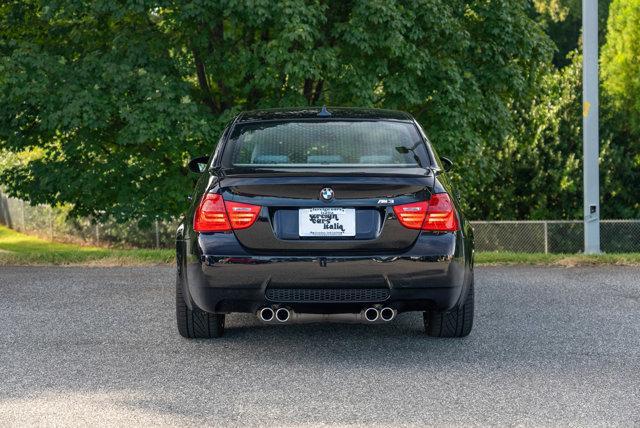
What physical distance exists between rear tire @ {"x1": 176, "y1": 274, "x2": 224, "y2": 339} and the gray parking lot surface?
8 cm

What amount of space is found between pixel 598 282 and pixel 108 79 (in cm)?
686

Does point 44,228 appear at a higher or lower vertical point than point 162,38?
lower

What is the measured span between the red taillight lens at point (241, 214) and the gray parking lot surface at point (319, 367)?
0.87 m

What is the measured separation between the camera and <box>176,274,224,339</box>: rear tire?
25.1ft

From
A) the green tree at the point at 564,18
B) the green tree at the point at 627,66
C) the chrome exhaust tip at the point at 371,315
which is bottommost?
the chrome exhaust tip at the point at 371,315

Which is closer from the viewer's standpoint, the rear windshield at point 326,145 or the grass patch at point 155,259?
the rear windshield at point 326,145

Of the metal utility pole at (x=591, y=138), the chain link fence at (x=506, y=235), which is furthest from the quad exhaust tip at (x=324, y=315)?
the chain link fence at (x=506, y=235)

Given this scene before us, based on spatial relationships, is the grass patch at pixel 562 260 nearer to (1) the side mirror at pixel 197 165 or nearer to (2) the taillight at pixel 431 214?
(1) the side mirror at pixel 197 165

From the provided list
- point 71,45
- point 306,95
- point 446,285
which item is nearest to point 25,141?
point 71,45

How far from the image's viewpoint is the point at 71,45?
1612 cm

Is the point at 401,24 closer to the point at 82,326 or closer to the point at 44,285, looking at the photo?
the point at 44,285

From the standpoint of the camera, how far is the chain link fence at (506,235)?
20.9 metres

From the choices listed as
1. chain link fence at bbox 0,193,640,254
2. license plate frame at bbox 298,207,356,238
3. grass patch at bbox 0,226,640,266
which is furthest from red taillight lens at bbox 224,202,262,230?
chain link fence at bbox 0,193,640,254

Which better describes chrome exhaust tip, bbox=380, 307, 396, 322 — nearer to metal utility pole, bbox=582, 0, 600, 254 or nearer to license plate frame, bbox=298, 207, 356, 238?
license plate frame, bbox=298, 207, 356, 238
